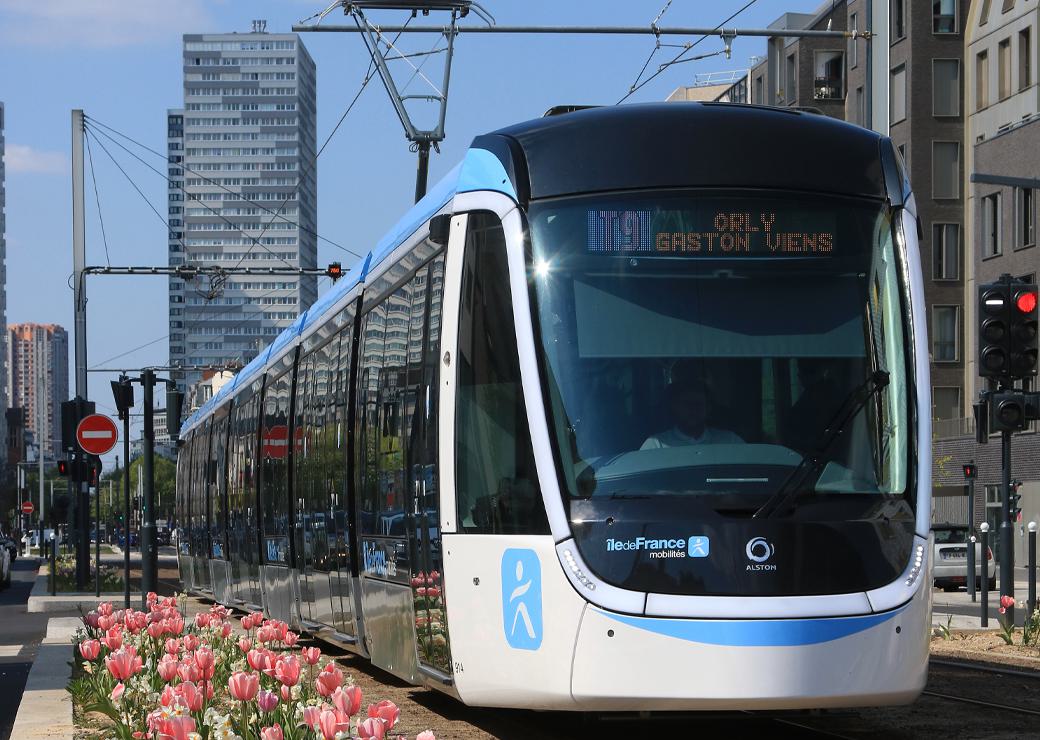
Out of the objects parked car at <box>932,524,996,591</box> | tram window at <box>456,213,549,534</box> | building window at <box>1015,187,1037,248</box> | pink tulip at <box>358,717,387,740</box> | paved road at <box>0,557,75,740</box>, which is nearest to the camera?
pink tulip at <box>358,717,387,740</box>

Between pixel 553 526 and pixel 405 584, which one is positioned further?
pixel 405 584

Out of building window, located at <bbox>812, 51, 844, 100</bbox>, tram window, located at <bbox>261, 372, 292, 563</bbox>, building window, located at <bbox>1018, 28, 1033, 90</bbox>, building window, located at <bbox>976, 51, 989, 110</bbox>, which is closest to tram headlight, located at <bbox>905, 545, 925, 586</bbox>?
tram window, located at <bbox>261, 372, 292, 563</bbox>

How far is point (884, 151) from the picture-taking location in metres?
9.76

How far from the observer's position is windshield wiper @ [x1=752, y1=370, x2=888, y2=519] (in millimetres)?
8641

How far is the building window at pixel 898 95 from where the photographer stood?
209 feet

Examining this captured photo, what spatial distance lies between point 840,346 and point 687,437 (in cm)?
95

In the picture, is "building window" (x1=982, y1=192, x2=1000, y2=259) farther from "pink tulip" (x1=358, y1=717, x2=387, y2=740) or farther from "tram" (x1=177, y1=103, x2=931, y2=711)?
"pink tulip" (x1=358, y1=717, x2=387, y2=740)

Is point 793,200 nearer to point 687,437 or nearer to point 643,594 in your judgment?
point 687,437

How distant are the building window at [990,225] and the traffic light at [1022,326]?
38779 mm

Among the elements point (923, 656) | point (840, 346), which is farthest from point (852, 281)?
point (923, 656)

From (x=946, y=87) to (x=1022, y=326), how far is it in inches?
1891

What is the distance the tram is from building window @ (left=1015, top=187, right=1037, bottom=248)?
4378 centimetres

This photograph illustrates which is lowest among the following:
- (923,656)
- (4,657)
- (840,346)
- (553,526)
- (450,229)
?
(4,657)

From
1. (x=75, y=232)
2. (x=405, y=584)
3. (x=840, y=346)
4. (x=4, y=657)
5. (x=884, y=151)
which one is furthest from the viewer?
(x=75, y=232)
